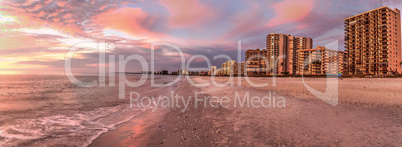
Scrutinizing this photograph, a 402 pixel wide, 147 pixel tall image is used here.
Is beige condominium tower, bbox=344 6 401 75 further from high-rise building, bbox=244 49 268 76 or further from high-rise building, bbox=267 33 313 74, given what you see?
high-rise building, bbox=244 49 268 76

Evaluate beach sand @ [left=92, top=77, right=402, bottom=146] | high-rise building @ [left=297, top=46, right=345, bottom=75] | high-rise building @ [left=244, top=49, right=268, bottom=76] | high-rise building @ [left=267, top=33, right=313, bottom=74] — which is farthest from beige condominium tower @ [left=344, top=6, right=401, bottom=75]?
beach sand @ [left=92, top=77, right=402, bottom=146]

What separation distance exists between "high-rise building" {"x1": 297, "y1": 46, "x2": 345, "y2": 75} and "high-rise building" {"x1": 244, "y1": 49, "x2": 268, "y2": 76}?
38.9m

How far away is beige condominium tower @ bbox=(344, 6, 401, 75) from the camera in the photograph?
73.8m

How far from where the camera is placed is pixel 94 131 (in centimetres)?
726

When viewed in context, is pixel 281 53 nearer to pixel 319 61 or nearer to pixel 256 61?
pixel 256 61

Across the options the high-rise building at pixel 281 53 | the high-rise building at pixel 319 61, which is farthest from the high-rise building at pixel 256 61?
the high-rise building at pixel 319 61

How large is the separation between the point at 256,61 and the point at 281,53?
31.4 m

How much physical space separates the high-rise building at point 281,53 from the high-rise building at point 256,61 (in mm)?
15042

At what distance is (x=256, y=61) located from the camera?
176 metres

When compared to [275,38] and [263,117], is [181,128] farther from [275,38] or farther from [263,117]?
[275,38]

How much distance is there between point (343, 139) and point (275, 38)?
532ft

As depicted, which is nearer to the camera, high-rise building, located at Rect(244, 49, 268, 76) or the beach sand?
the beach sand

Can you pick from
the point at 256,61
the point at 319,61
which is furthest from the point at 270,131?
the point at 256,61

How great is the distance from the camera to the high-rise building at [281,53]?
14388 cm
